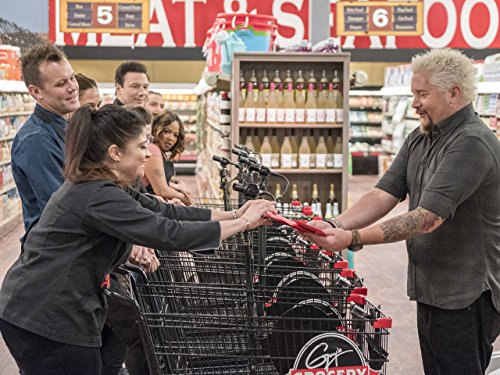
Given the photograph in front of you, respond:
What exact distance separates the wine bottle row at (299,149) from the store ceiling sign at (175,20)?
5.67m

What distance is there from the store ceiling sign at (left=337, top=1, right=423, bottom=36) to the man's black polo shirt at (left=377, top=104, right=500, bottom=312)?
1067 centimetres

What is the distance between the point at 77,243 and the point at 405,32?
11.6 metres

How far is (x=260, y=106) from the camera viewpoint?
290 inches

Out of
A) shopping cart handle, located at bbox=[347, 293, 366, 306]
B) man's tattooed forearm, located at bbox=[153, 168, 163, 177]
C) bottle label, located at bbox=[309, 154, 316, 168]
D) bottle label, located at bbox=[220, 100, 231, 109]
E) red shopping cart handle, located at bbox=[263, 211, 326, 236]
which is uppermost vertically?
bottle label, located at bbox=[220, 100, 231, 109]

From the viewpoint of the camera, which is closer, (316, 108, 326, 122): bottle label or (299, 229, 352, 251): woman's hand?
Result: (299, 229, 352, 251): woman's hand

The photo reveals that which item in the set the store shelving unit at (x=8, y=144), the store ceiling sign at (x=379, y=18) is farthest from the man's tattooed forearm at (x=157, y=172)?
the store ceiling sign at (x=379, y=18)

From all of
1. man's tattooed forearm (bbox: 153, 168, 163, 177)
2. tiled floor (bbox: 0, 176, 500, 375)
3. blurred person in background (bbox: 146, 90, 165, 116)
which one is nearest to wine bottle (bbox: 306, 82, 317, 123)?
blurred person in background (bbox: 146, 90, 165, 116)

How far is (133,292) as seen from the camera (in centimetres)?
300

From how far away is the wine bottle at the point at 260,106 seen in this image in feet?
23.8

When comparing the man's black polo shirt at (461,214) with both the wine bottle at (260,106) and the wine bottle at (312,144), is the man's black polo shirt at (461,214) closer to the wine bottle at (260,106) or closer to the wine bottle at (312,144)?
the wine bottle at (260,106)

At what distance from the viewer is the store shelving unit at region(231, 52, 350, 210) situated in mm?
7246

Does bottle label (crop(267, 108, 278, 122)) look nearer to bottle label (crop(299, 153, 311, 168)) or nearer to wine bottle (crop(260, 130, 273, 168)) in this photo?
wine bottle (crop(260, 130, 273, 168))

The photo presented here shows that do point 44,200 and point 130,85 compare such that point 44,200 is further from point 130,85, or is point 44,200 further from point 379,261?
point 379,261

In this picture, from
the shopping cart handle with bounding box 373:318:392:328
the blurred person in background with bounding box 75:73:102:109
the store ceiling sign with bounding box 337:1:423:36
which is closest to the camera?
the shopping cart handle with bounding box 373:318:392:328
